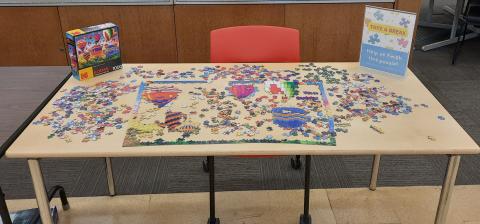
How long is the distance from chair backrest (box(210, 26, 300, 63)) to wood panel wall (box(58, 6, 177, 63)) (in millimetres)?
1155

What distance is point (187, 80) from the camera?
6.02ft

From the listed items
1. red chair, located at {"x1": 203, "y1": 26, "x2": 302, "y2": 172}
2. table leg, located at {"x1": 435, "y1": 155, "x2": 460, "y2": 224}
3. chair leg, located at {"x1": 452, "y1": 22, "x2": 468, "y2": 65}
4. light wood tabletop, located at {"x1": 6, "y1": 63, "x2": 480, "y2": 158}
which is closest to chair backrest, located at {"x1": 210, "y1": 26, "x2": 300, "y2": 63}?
red chair, located at {"x1": 203, "y1": 26, "x2": 302, "y2": 172}

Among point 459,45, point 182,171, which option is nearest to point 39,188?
point 182,171

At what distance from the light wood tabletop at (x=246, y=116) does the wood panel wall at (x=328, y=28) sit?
4.27 feet

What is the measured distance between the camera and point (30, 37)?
10.6 ft

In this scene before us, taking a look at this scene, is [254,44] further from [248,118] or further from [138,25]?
[138,25]

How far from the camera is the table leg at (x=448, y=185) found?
1.45 meters

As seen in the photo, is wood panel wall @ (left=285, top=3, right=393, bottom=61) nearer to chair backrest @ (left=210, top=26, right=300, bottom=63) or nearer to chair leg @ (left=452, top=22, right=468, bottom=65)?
chair leg @ (left=452, top=22, right=468, bottom=65)

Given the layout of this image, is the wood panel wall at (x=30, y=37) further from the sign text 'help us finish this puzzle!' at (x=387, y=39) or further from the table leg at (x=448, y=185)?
the table leg at (x=448, y=185)

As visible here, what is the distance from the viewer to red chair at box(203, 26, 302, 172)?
210 cm

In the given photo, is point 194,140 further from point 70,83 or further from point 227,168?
point 227,168

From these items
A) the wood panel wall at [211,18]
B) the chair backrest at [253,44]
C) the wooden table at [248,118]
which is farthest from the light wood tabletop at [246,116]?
the wood panel wall at [211,18]

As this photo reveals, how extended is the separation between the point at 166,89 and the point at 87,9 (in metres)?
1.66

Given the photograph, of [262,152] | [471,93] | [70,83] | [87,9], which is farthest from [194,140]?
[471,93]
